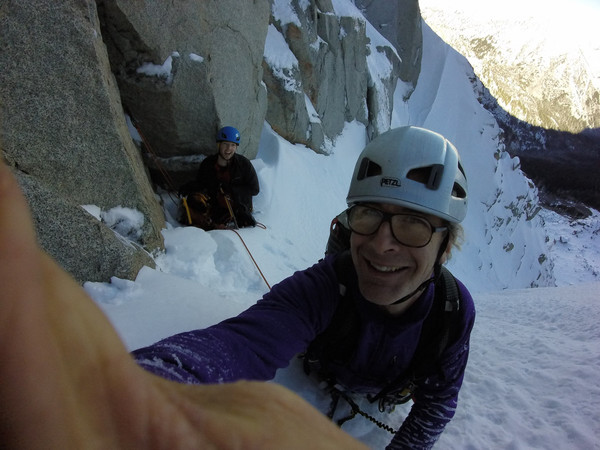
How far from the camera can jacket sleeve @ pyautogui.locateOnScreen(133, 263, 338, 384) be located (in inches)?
39.8

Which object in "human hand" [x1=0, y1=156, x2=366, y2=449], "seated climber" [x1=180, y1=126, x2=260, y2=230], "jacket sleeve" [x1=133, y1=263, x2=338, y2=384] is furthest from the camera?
"seated climber" [x1=180, y1=126, x2=260, y2=230]

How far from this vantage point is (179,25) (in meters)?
4.38

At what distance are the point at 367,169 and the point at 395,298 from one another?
2.46ft

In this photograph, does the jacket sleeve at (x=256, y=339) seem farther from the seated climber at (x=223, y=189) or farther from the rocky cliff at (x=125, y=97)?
the seated climber at (x=223, y=189)

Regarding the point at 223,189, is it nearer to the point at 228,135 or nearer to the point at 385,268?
the point at 228,135

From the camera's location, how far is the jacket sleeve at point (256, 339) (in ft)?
3.31

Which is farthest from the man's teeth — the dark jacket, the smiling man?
the dark jacket

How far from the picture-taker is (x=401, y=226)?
158 cm

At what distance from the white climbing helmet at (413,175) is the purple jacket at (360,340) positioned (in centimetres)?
45

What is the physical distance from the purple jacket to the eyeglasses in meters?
0.31

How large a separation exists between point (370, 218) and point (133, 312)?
1.42m

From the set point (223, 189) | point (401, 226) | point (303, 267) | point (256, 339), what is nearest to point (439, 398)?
point (401, 226)

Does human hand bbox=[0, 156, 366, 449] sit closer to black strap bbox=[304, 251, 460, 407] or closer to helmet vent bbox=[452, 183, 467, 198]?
black strap bbox=[304, 251, 460, 407]

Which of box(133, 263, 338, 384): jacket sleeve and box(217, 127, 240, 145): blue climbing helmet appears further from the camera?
box(217, 127, 240, 145): blue climbing helmet
